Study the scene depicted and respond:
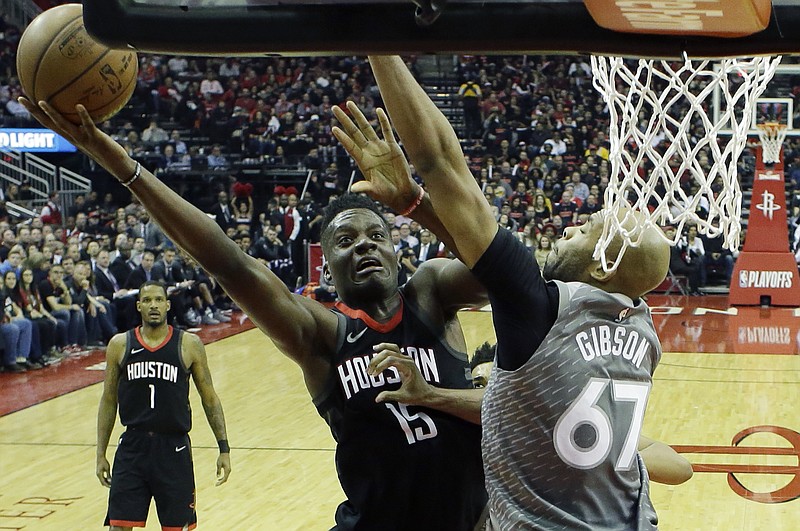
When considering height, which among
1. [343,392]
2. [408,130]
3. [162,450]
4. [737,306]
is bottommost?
[737,306]

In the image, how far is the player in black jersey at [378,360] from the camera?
10.4ft

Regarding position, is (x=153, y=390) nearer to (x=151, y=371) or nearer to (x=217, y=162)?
(x=151, y=371)

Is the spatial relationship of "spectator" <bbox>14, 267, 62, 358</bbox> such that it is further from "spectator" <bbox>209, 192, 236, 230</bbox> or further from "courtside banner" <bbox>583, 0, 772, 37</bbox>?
"courtside banner" <bbox>583, 0, 772, 37</bbox>

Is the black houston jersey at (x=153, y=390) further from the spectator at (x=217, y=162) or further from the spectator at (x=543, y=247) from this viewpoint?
the spectator at (x=217, y=162)

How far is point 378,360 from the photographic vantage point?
3037mm

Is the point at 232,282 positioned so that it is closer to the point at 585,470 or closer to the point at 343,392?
the point at 343,392

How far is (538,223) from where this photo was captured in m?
17.4

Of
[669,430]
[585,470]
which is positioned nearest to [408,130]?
[585,470]

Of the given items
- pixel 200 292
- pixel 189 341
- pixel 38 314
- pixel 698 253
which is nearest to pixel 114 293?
pixel 38 314

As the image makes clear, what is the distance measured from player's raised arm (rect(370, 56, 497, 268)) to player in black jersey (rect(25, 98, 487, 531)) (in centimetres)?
77

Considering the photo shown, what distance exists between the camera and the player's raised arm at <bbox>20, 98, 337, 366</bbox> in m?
2.86

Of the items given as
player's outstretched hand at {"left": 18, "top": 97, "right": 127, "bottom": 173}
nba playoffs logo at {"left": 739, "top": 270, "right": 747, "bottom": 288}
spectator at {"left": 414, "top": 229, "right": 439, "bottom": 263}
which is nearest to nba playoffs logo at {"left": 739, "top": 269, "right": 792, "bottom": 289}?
nba playoffs logo at {"left": 739, "top": 270, "right": 747, "bottom": 288}

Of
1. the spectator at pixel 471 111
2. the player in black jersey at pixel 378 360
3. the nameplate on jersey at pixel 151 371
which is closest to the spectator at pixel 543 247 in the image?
the spectator at pixel 471 111

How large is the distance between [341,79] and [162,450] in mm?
18929
